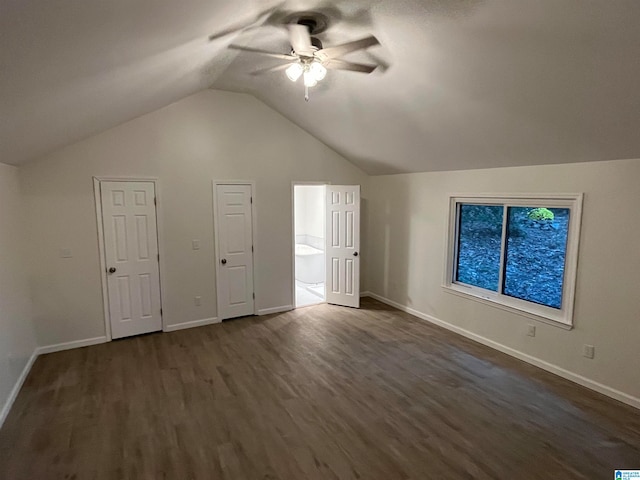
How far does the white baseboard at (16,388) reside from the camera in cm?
300

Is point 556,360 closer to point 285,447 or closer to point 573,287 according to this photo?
point 573,287

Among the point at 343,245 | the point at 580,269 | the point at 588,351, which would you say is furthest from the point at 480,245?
the point at 343,245

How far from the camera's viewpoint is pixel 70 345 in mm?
4398

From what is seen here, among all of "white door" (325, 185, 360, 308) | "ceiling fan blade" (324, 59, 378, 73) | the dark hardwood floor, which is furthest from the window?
"ceiling fan blade" (324, 59, 378, 73)

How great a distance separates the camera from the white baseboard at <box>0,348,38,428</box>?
3005 millimetres

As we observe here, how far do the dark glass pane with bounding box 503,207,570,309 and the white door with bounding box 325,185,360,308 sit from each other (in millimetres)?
2272

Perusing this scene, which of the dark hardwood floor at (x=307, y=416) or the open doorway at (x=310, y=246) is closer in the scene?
the dark hardwood floor at (x=307, y=416)

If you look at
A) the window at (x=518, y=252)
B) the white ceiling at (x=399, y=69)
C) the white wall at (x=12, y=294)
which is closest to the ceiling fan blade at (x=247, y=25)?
the white ceiling at (x=399, y=69)

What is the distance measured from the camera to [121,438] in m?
2.79

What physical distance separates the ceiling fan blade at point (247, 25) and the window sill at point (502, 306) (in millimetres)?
3868

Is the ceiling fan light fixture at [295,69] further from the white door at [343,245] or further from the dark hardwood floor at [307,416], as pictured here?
the white door at [343,245]

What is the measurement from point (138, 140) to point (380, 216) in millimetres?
3841

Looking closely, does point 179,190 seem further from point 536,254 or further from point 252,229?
point 536,254

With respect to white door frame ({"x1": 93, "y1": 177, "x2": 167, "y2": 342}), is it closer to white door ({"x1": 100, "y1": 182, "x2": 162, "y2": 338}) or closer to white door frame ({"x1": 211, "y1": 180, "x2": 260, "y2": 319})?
white door ({"x1": 100, "y1": 182, "x2": 162, "y2": 338})
